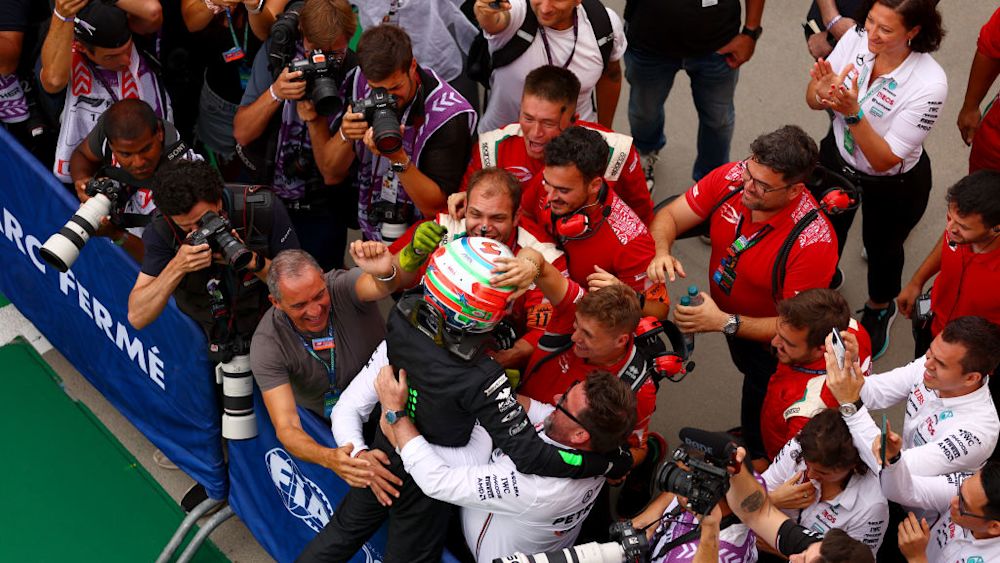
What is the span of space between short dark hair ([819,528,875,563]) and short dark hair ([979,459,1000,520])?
18.2 inches

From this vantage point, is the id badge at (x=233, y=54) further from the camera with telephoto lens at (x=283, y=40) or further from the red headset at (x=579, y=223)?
the red headset at (x=579, y=223)

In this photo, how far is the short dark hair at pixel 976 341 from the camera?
3.78 meters

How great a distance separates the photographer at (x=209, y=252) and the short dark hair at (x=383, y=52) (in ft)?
2.29

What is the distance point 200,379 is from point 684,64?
3.23 m

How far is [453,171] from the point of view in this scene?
486cm

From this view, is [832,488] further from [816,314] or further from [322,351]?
[322,351]

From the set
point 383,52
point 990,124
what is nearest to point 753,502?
point 383,52

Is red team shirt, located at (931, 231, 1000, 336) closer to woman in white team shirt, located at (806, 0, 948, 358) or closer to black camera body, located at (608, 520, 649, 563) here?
woman in white team shirt, located at (806, 0, 948, 358)

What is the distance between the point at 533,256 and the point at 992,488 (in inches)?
68.2

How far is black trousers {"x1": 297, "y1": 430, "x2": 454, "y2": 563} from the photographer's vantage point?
3.81 m

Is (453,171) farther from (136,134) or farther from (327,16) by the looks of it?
(136,134)

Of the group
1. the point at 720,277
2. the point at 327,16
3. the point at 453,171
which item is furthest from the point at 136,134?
the point at 720,277

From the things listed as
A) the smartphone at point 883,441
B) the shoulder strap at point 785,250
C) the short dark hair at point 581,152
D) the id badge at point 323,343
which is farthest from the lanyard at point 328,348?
the smartphone at point 883,441

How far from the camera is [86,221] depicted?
4426mm
